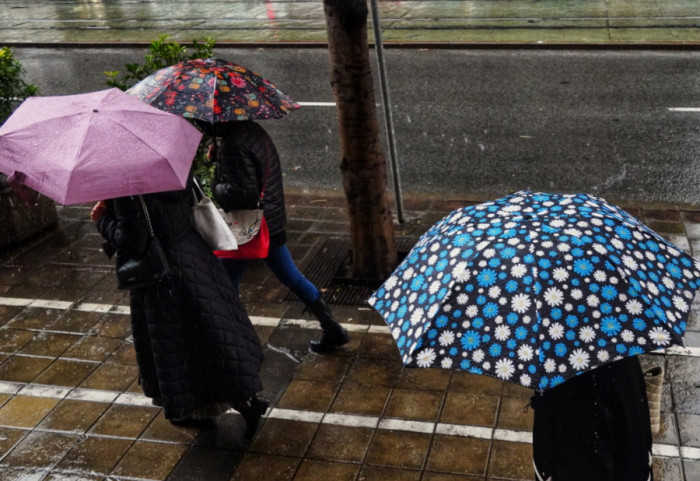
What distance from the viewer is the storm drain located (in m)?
6.74

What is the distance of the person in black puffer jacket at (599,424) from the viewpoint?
311 centimetres

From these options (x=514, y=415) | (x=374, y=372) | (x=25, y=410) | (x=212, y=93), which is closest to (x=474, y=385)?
(x=514, y=415)

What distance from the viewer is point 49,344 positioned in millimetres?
6273

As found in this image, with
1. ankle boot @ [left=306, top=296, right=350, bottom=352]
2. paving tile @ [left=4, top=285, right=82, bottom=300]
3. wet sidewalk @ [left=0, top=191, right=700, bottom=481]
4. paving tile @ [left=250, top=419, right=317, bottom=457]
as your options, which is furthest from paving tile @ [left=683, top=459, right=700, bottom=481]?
paving tile @ [left=4, top=285, right=82, bottom=300]

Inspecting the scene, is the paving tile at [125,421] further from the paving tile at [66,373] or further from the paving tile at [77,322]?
the paving tile at [77,322]

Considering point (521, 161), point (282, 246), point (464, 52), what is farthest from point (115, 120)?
point (464, 52)

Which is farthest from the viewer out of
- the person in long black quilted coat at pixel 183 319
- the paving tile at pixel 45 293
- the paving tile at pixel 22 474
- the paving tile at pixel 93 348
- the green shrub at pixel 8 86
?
the green shrub at pixel 8 86

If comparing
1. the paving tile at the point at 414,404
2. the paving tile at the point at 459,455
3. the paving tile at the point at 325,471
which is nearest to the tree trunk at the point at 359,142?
the paving tile at the point at 414,404

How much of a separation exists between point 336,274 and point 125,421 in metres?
2.38

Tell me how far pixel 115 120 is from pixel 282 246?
1832mm

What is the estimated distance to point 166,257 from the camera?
460cm

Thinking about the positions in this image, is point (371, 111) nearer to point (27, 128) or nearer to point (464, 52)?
point (27, 128)

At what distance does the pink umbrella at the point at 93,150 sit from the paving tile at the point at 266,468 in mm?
1788

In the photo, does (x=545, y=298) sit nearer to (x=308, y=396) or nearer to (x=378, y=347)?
(x=308, y=396)
